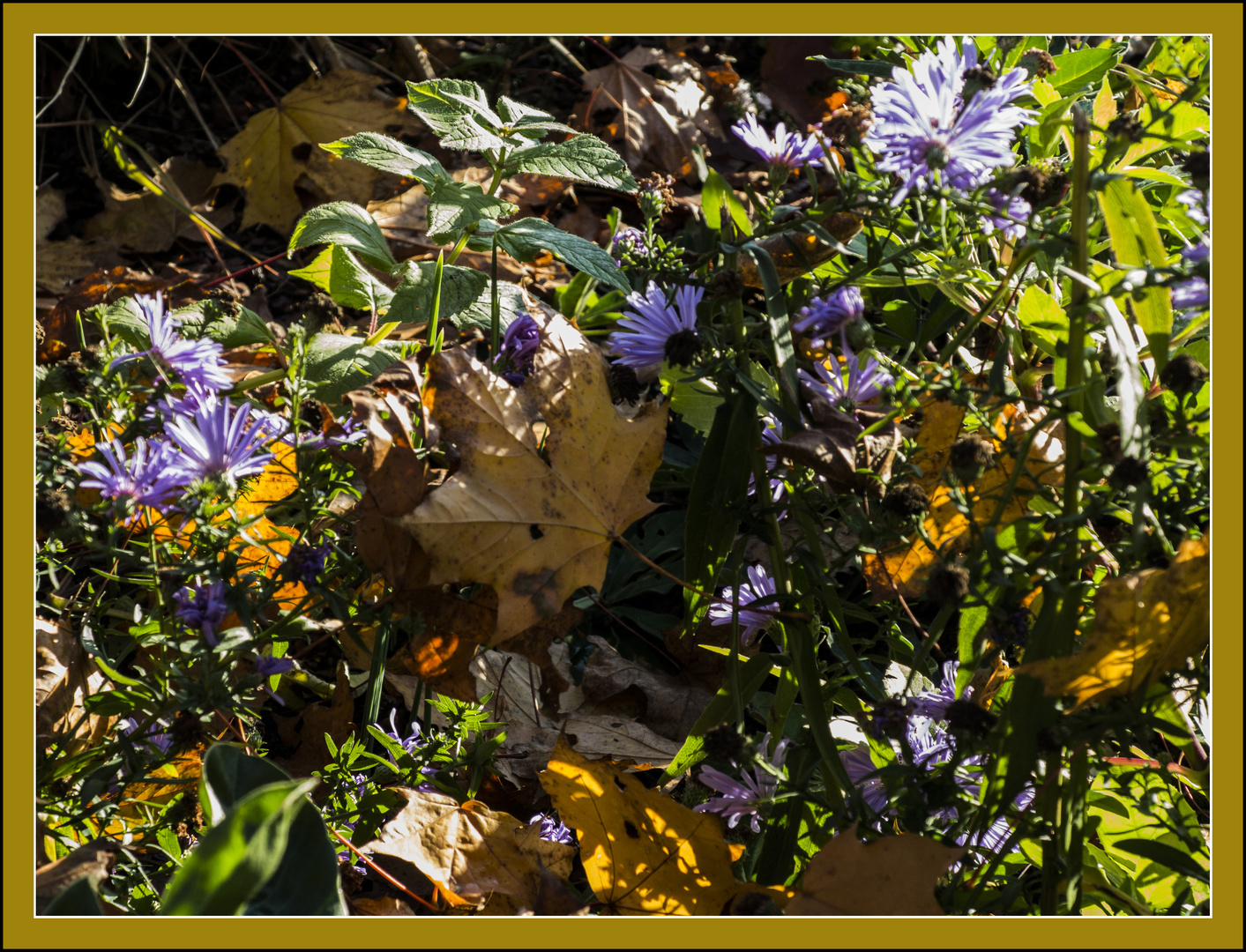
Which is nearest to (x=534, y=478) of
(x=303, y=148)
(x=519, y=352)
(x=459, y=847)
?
(x=519, y=352)

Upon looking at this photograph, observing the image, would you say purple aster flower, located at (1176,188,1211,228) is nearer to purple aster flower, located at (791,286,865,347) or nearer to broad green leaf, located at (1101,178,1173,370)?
broad green leaf, located at (1101,178,1173,370)

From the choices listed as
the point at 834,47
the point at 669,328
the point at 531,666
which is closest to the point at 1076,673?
the point at 669,328

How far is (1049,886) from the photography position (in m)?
0.77

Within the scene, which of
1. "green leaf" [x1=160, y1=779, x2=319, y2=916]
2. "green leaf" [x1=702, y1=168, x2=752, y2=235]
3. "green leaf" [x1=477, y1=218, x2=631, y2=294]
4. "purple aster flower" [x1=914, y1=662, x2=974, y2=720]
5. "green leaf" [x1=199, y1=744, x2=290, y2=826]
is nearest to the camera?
"green leaf" [x1=160, y1=779, x2=319, y2=916]

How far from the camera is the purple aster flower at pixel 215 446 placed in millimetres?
727

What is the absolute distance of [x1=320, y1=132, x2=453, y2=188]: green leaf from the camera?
113cm

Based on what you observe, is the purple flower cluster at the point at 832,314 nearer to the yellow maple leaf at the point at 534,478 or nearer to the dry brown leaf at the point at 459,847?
the yellow maple leaf at the point at 534,478

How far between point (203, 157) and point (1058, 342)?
1.91m

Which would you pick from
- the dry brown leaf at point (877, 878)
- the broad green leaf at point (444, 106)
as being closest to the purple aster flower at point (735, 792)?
the dry brown leaf at point (877, 878)

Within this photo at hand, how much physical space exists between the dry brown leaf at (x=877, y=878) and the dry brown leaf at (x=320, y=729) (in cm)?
55

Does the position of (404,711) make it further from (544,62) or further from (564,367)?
(544,62)

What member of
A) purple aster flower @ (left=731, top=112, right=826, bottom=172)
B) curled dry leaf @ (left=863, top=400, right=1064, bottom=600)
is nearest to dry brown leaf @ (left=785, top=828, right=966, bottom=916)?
curled dry leaf @ (left=863, top=400, right=1064, bottom=600)

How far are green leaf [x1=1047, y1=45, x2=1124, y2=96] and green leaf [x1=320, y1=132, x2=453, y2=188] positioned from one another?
2.33 feet

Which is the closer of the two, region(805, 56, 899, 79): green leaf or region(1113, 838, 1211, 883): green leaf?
region(1113, 838, 1211, 883): green leaf
